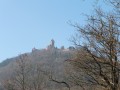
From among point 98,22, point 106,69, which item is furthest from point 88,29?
point 106,69

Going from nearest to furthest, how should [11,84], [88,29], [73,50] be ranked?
[88,29], [73,50], [11,84]

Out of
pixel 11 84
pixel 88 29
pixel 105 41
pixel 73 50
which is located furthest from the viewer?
pixel 11 84

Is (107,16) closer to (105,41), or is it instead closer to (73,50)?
(105,41)

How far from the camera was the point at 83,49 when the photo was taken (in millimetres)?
Answer: 17516

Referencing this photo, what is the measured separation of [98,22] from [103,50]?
133 centimetres

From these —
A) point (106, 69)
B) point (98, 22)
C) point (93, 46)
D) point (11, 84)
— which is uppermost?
point (98, 22)

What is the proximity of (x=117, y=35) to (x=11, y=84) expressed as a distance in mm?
28127

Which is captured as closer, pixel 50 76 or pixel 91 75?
pixel 91 75

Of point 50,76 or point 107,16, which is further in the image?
point 50,76

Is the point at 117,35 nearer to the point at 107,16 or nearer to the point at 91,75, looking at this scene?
the point at 107,16

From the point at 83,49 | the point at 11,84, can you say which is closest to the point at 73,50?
the point at 83,49

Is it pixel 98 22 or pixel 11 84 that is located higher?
pixel 98 22

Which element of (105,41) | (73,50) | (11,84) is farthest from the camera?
(11,84)

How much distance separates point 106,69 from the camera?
16922mm
